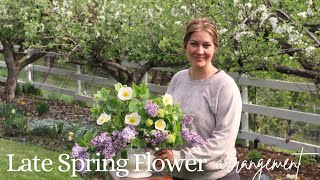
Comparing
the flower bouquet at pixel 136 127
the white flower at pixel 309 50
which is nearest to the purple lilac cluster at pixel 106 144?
the flower bouquet at pixel 136 127

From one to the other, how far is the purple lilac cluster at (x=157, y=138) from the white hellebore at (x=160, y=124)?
0.02m

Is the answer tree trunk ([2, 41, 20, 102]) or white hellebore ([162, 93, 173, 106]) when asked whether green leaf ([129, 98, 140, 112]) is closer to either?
white hellebore ([162, 93, 173, 106])

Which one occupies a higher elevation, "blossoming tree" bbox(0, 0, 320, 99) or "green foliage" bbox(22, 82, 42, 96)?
"blossoming tree" bbox(0, 0, 320, 99)

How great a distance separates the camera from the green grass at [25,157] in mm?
5973

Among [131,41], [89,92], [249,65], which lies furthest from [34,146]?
[89,92]

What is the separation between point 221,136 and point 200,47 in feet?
1.35

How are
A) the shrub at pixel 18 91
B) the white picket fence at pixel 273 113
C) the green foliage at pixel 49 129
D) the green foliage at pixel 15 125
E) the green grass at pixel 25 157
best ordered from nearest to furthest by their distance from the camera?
the green grass at pixel 25 157 → the white picket fence at pixel 273 113 → the green foliage at pixel 49 129 → the green foliage at pixel 15 125 → the shrub at pixel 18 91

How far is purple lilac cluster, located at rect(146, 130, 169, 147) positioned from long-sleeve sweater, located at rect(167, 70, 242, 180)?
0.26ft

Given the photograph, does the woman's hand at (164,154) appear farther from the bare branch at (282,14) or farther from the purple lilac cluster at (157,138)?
the bare branch at (282,14)

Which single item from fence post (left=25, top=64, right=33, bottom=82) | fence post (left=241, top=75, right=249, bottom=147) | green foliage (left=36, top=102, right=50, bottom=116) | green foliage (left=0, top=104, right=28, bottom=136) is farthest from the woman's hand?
fence post (left=25, top=64, right=33, bottom=82)

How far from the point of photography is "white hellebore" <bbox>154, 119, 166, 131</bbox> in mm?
2550

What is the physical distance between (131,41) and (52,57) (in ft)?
18.1

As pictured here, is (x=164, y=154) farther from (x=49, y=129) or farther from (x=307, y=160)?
(x=49, y=129)

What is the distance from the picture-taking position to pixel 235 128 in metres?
2.57
